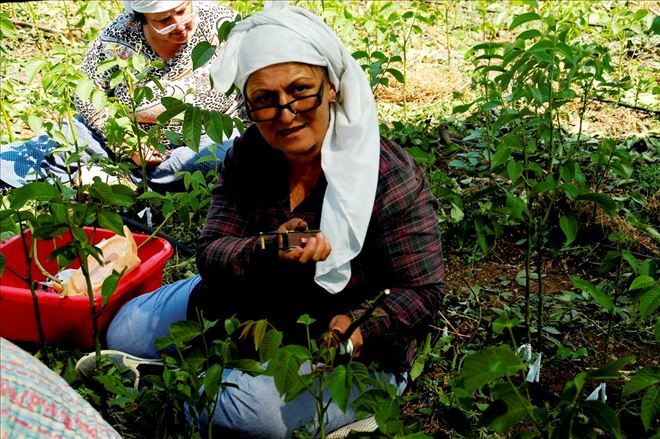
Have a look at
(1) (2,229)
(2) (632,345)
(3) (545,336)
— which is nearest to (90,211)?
(1) (2,229)

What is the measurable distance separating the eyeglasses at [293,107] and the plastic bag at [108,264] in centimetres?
75

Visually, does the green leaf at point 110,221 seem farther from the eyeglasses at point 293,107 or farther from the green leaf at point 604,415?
the green leaf at point 604,415

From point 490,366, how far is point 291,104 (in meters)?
0.85

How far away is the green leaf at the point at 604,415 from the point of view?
3.98ft

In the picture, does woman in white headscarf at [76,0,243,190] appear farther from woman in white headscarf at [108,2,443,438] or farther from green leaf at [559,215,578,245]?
green leaf at [559,215,578,245]

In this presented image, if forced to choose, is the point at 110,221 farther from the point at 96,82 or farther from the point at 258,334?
the point at 96,82

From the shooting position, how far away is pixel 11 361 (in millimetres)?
952

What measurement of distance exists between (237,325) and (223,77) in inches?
23.8

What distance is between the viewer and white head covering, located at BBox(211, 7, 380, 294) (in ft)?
6.00

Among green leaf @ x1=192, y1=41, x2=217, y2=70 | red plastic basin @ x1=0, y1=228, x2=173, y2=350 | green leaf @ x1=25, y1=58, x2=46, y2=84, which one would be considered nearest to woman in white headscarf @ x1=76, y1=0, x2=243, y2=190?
Result: green leaf @ x1=25, y1=58, x2=46, y2=84

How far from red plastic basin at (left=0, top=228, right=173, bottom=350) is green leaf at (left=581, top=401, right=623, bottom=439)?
147 centimetres

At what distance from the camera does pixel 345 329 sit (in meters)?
1.78

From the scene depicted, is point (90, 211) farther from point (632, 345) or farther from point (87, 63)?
point (87, 63)

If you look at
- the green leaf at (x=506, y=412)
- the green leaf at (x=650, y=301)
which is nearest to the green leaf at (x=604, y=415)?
the green leaf at (x=506, y=412)
